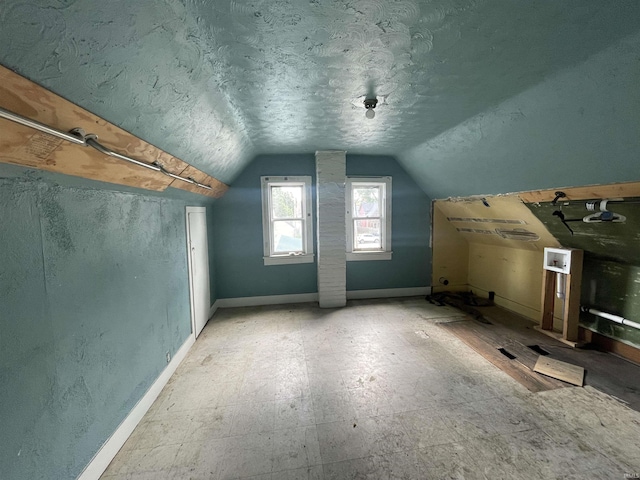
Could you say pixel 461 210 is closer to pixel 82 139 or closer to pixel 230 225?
pixel 230 225

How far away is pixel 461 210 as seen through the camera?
3.87 m

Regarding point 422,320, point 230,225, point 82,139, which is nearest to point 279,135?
point 230,225

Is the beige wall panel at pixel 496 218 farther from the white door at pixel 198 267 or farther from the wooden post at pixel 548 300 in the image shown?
the white door at pixel 198 267

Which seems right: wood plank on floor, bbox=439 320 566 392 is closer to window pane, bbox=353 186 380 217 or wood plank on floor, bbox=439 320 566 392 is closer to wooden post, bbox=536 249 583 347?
wooden post, bbox=536 249 583 347

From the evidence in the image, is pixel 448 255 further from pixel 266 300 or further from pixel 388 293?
pixel 266 300

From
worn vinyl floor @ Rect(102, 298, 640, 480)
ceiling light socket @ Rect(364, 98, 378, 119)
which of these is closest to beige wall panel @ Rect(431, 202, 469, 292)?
worn vinyl floor @ Rect(102, 298, 640, 480)

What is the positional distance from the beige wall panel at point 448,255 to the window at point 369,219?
2.75ft

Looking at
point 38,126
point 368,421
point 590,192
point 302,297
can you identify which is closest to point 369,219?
point 302,297

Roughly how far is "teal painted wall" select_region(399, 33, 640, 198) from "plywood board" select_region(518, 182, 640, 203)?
0.21 ft

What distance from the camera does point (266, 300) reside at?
13.6 ft

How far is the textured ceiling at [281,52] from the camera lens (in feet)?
2.81

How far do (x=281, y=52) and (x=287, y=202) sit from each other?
2832mm

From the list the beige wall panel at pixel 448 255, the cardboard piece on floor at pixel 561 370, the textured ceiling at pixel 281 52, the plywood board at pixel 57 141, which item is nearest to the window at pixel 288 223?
the textured ceiling at pixel 281 52

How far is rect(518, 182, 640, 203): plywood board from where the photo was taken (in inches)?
73.5
